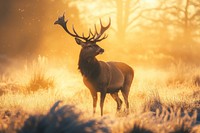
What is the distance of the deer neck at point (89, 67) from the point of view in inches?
393

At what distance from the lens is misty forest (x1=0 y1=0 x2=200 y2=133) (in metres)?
6.17

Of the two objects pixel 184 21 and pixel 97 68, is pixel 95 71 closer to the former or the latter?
pixel 97 68

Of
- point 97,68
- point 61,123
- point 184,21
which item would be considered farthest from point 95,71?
point 184,21

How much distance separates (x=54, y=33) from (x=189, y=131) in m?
18.5

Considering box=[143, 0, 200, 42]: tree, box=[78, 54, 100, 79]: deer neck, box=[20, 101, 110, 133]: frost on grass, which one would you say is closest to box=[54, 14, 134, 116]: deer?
box=[78, 54, 100, 79]: deer neck

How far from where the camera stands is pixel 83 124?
18.0 feet

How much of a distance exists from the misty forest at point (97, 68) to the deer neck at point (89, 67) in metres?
0.02

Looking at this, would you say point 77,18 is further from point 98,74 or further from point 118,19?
point 98,74

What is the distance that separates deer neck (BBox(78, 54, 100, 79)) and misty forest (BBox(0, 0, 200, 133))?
0.02m

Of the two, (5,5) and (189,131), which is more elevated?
(5,5)

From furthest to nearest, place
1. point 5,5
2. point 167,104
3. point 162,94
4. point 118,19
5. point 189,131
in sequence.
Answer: point 118,19, point 5,5, point 162,94, point 167,104, point 189,131

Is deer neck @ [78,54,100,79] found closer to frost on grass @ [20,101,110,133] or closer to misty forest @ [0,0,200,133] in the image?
misty forest @ [0,0,200,133]

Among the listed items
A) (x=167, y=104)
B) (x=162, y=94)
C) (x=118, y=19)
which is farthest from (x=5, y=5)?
(x=167, y=104)

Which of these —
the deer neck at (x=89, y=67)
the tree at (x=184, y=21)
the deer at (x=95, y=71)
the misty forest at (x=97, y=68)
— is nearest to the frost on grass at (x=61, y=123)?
the misty forest at (x=97, y=68)
